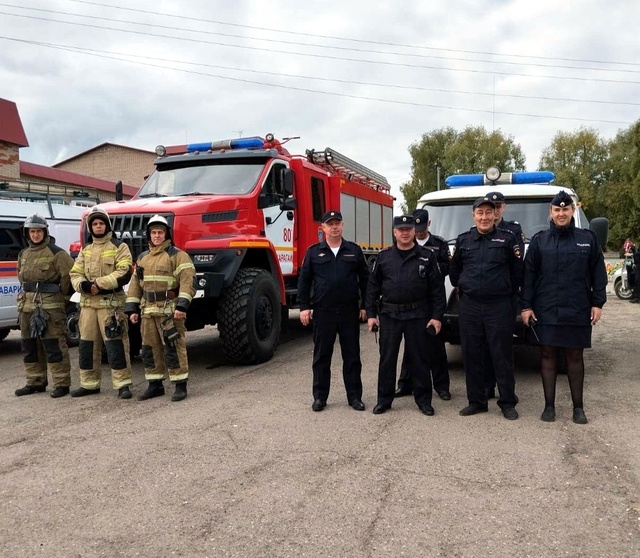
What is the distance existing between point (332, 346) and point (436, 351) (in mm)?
1026

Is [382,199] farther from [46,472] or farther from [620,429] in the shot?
[46,472]

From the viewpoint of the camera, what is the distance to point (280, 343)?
9047mm

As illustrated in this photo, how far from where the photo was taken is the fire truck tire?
6648 millimetres

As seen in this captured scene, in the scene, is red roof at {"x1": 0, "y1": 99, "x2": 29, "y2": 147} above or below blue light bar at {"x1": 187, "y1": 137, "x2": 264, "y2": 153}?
above

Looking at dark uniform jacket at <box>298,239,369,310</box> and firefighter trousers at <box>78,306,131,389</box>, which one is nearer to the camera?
dark uniform jacket at <box>298,239,369,310</box>

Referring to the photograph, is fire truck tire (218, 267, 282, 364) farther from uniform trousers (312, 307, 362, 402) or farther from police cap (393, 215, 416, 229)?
police cap (393, 215, 416, 229)

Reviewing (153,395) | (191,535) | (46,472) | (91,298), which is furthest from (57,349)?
(191,535)

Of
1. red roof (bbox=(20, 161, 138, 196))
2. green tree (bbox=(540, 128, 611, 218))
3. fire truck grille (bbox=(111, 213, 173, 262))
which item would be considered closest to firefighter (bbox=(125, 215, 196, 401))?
fire truck grille (bbox=(111, 213, 173, 262))

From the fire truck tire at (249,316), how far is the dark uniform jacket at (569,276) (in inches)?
126

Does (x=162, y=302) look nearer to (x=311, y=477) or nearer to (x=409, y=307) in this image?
(x=409, y=307)


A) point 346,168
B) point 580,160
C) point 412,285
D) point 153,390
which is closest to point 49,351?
point 153,390

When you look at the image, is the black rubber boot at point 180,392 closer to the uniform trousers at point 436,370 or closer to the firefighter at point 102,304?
the firefighter at point 102,304

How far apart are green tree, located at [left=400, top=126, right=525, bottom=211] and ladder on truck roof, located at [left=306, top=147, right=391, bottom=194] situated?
31594 mm

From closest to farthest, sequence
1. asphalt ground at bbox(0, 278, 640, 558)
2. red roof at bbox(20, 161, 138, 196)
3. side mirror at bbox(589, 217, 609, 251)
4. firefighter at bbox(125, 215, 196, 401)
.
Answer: asphalt ground at bbox(0, 278, 640, 558) → firefighter at bbox(125, 215, 196, 401) → side mirror at bbox(589, 217, 609, 251) → red roof at bbox(20, 161, 138, 196)
